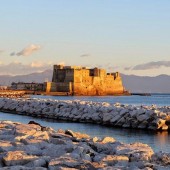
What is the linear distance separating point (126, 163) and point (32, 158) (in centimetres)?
132

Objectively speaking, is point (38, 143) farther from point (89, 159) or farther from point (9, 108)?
point (9, 108)

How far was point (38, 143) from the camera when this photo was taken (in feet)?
23.4

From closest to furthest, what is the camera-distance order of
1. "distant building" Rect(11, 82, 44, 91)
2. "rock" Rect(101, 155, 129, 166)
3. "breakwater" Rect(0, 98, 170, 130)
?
1. "rock" Rect(101, 155, 129, 166)
2. "breakwater" Rect(0, 98, 170, 130)
3. "distant building" Rect(11, 82, 44, 91)

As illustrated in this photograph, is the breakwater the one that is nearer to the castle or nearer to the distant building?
the castle

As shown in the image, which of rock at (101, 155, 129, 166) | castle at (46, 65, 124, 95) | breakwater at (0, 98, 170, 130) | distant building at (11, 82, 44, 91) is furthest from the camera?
distant building at (11, 82, 44, 91)

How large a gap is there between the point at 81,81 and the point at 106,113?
69.6 m

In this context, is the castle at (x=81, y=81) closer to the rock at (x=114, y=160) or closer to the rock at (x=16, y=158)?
the rock at (x=114, y=160)

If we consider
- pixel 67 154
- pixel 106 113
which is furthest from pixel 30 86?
pixel 67 154

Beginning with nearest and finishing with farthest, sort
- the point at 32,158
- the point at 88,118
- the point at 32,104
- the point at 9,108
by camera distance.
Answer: the point at 32,158
the point at 88,118
the point at 32,104
the point at 9,108

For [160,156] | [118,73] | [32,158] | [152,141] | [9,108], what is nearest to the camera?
[32,158]

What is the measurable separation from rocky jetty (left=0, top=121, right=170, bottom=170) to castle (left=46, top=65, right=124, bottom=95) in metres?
77.2

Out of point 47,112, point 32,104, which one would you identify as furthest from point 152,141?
point 32,104

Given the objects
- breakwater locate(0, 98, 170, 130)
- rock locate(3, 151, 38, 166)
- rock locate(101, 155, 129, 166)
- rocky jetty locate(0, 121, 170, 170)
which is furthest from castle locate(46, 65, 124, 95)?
rock locate(3, 151, 38, 166)

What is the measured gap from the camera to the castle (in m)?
86.3
